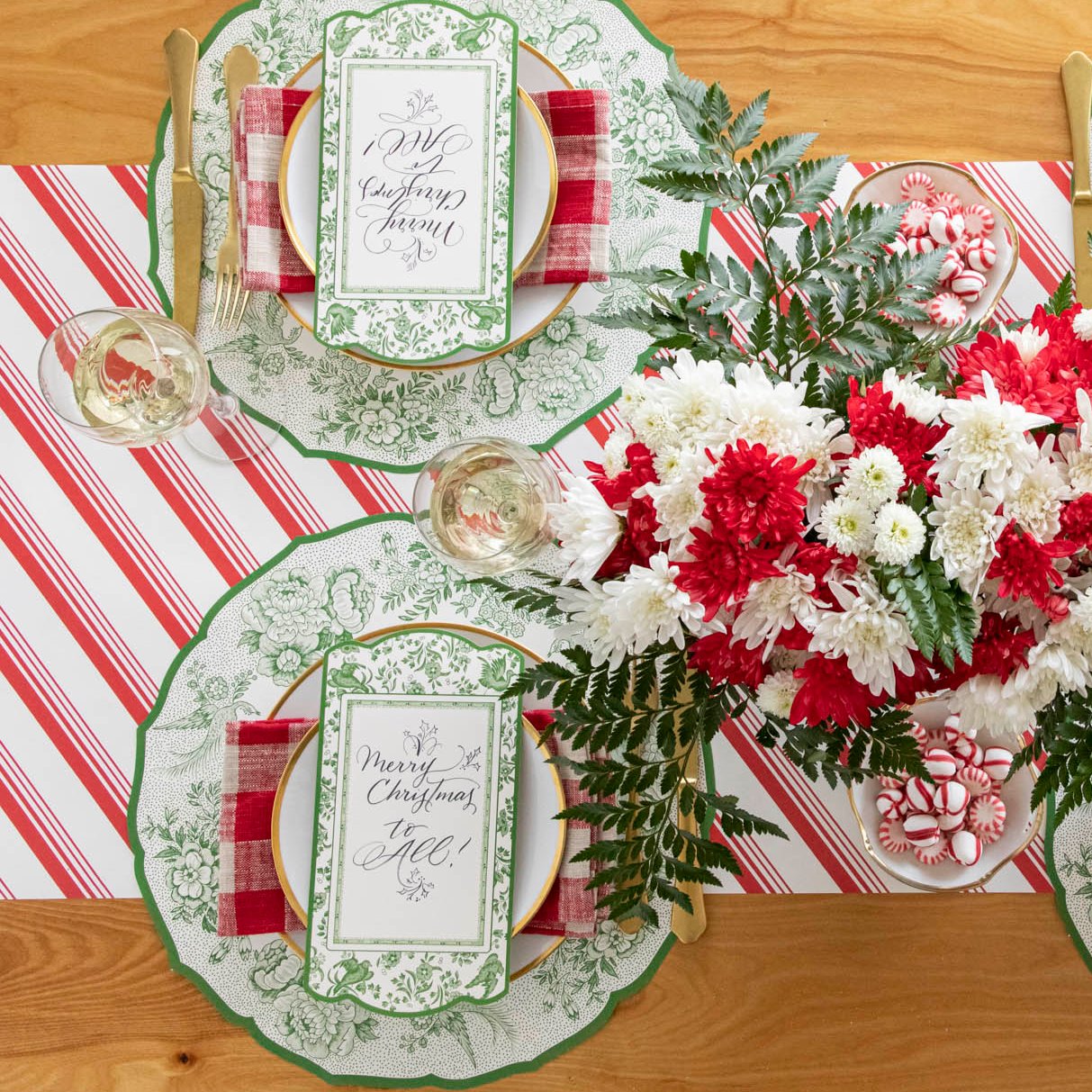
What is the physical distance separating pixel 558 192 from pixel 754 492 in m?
0.60

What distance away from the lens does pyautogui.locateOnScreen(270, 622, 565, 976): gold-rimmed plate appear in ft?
3.40

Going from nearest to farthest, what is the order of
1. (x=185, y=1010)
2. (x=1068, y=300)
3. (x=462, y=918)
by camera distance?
(x=1068, y=300)
(x=462, y=918)
(x=185, y=1010)

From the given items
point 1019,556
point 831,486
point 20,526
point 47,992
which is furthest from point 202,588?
point 1019,556

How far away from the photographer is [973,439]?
624mm

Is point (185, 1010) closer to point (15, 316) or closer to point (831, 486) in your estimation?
point (15, 316)

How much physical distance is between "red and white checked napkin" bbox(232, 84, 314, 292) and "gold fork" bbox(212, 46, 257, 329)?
41 millimetres

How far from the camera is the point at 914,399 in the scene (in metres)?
0.66

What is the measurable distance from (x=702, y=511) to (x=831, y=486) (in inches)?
4.3

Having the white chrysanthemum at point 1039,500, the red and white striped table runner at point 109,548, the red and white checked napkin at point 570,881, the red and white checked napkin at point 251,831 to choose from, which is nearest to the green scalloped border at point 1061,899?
the red and white striped table runner at point 109,548

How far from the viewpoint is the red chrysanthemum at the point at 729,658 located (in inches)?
28.1

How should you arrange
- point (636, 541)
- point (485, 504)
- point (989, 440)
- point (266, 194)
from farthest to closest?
1. point (266, 194)
2. point (485, 504)
3. point (636, 541)
4. point (989, 440)

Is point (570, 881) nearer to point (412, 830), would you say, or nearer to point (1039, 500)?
point (412, 830)

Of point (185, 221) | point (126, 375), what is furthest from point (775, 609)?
point (185, 221)

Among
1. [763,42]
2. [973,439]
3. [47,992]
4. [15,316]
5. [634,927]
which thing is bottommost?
[47,992]
